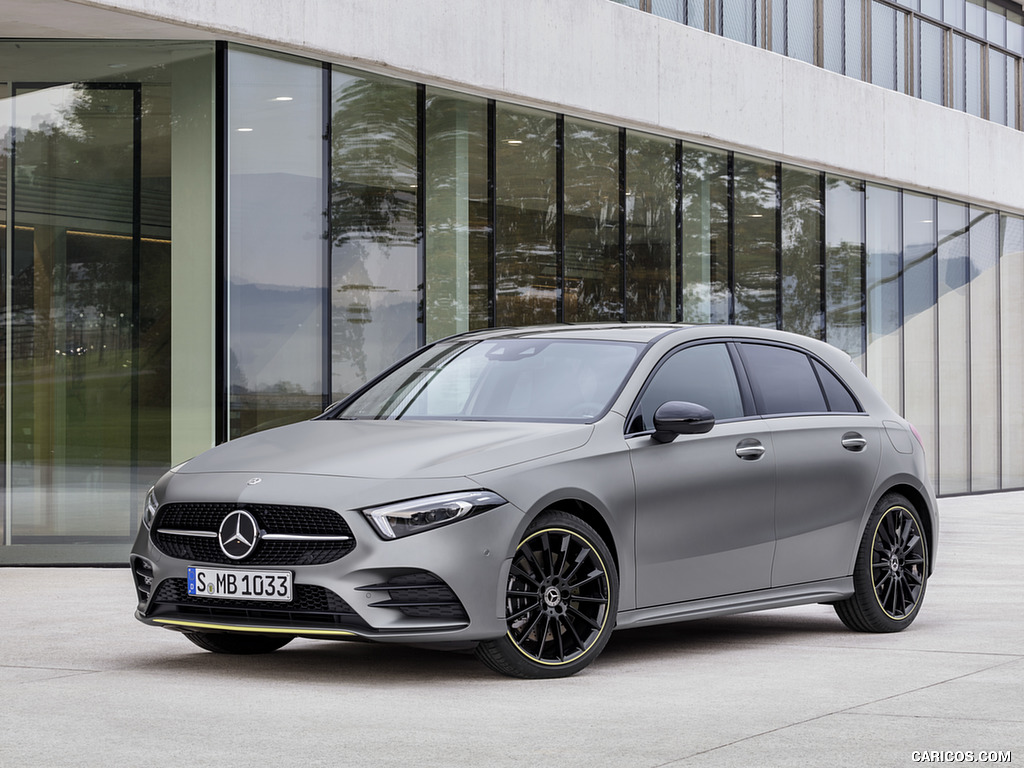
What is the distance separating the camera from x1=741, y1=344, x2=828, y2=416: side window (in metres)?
8.59

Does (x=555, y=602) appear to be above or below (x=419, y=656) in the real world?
above

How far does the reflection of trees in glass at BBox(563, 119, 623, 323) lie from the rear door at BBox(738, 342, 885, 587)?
9.25m

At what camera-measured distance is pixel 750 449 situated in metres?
8.15

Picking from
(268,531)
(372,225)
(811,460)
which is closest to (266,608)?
(268,531)

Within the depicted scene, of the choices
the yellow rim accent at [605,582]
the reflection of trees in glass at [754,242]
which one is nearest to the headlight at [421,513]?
the yellow rim accent at [605,582]

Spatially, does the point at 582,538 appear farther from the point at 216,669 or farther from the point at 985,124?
the point at 985,124

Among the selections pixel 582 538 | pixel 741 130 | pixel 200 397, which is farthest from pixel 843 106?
pixel 582 538

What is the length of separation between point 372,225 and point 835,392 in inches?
298

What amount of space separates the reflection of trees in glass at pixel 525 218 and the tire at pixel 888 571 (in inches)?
334

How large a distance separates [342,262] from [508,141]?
302 centimetres

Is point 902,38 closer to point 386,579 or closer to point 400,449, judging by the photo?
point 400,449

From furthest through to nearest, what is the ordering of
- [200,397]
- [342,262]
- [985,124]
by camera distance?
[985,124]
[342,262]
[200,397]

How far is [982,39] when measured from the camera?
2748 centimetres

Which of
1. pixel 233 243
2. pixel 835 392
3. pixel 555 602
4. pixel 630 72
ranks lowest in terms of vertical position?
pixel 555 602
